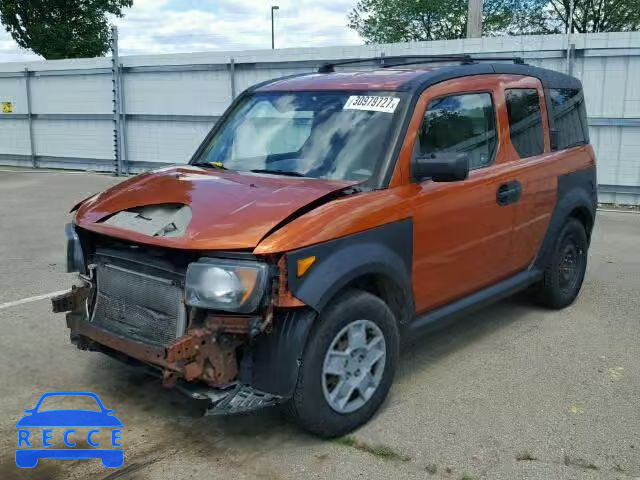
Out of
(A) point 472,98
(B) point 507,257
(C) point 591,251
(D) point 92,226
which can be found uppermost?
(A) point 472,98

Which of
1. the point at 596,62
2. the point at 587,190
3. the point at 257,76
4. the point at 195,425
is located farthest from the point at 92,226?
the point at 257,76

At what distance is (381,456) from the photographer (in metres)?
3.46

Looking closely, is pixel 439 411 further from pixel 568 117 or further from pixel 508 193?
pixel 568 117

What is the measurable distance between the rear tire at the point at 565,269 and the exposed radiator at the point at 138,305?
10.8 ft

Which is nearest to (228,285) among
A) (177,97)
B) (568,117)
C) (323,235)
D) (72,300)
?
(323,235)

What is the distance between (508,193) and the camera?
4.71 meters

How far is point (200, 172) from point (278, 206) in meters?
1.05

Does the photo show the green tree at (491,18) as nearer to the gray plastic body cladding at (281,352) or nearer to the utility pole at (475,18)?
the utility pole at (475,18)

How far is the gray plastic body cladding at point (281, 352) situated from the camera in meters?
3.24

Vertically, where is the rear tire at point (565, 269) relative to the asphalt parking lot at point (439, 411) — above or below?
above

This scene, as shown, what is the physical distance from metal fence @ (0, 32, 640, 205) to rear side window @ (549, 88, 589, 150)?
228 inches

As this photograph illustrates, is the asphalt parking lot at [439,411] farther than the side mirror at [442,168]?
No

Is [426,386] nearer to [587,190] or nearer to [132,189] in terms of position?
[132,189]

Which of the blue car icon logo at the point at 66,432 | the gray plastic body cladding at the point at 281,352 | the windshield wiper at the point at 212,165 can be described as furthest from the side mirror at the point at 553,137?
the blue car icon logo at the point at 66,432
